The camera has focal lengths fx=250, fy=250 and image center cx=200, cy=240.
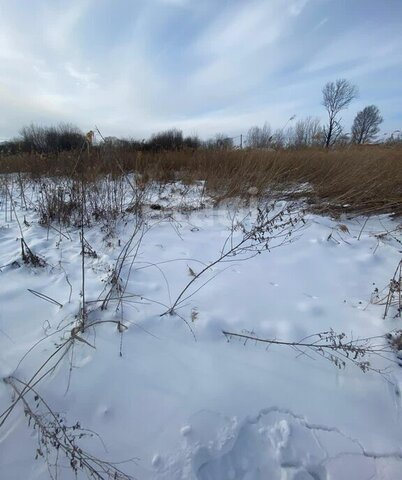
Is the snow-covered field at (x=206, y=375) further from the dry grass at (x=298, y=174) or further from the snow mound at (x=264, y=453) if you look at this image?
the dry grass at (x=298, y=174)

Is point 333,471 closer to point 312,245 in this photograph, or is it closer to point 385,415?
point 385,415

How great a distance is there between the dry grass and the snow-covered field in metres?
1.72

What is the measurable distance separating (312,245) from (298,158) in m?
3.17

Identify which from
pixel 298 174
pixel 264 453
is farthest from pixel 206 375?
pixel 298 174

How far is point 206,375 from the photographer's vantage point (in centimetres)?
123

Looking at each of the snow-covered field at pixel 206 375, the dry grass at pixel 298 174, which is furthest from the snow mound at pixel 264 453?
the dry grass at pixel 298 174

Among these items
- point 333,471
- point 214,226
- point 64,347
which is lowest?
point 333,471

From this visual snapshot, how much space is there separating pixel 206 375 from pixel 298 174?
4.25 metres

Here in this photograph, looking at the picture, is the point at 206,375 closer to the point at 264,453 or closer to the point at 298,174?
the point at 264,453

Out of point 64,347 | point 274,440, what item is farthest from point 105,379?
point 274,440

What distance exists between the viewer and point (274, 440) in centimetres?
102

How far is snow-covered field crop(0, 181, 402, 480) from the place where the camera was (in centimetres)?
96

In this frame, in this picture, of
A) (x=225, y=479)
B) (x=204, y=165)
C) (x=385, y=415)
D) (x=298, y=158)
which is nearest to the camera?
(x=225, y=479)

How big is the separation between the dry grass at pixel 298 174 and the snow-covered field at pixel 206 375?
1.72m
